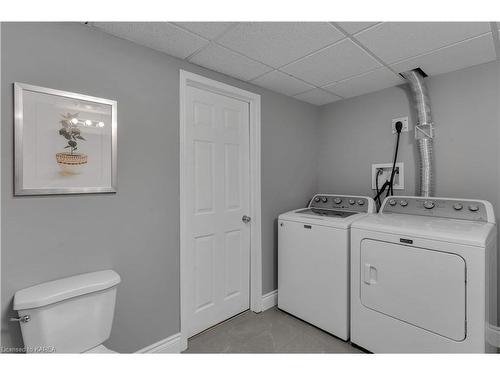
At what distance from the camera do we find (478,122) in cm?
194

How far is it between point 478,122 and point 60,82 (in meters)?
2.92

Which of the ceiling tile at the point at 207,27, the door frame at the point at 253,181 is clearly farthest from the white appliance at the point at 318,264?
the ceiling tile at the point at 207,27

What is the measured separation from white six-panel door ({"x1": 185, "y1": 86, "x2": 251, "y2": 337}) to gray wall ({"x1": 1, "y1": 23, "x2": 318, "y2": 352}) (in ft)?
0.62

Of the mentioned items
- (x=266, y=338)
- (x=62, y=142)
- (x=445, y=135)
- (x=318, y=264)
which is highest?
(x=445, y=135)

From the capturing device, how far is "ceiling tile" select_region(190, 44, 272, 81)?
67.6 inches

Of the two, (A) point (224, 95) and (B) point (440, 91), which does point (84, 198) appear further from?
(B) point (440, 91)

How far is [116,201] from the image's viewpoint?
5.00ft

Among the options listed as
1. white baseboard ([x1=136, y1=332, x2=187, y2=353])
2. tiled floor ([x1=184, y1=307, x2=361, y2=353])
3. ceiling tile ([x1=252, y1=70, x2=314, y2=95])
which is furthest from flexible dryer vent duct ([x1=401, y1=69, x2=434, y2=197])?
white baseboard ([x1=136, y1=332, x2=187, y2=353])

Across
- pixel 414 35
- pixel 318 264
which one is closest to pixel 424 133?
pixel 414 35

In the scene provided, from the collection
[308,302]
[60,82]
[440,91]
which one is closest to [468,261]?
[308,302]

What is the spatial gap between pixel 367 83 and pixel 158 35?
1842 millimetres

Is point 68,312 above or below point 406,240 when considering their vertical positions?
below

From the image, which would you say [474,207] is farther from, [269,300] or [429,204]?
[269,300]

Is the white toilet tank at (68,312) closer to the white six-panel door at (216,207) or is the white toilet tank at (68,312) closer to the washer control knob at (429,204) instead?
the white six-panel door at (216,207)
